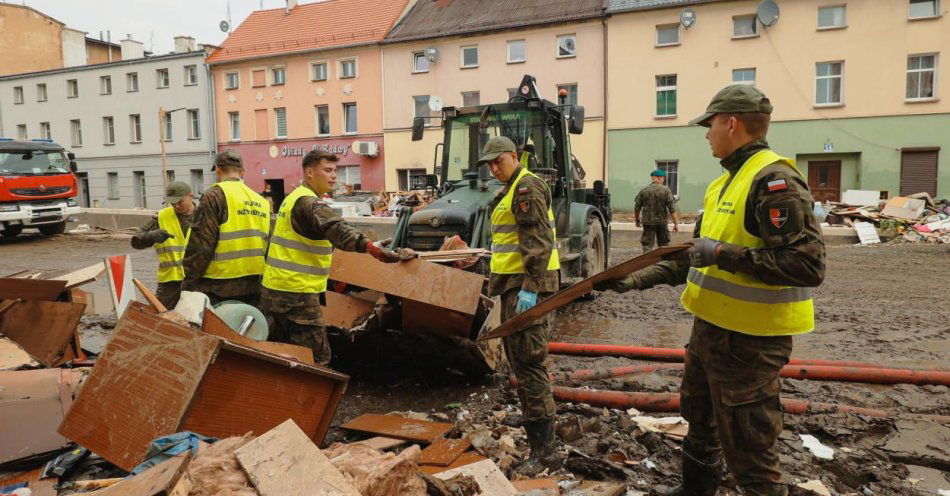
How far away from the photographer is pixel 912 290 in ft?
29.2

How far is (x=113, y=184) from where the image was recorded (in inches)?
1382

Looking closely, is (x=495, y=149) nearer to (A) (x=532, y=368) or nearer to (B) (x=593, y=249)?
(A) (x=532, y=368)

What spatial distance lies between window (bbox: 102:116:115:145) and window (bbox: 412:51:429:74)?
708 inches

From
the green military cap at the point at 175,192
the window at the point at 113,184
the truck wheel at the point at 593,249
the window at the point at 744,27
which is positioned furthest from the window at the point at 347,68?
the green military cap at the point at 175,192

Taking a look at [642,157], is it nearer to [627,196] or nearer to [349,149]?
[627,196]

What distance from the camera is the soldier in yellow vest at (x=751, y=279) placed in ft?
7.81

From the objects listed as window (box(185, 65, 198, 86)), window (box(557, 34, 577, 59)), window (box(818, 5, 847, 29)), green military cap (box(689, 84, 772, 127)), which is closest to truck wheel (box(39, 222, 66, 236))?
window (box(185, 65, 198, 86))

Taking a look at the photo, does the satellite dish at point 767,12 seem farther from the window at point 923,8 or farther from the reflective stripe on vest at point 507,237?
the reflective stripe on vest at point 507,237

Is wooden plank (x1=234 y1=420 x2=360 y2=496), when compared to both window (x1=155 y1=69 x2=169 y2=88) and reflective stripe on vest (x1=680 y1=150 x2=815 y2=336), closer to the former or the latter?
reflective stripe on vest (x1=680 y1=150 x2=815 y2=336)

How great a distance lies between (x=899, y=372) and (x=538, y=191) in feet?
10.3

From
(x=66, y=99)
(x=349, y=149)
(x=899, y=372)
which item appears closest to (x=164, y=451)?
(x=899, y=372)

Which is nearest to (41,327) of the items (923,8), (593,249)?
(593,249)

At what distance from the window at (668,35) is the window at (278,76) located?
16877 millimetres

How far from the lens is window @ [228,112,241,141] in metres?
31.7
